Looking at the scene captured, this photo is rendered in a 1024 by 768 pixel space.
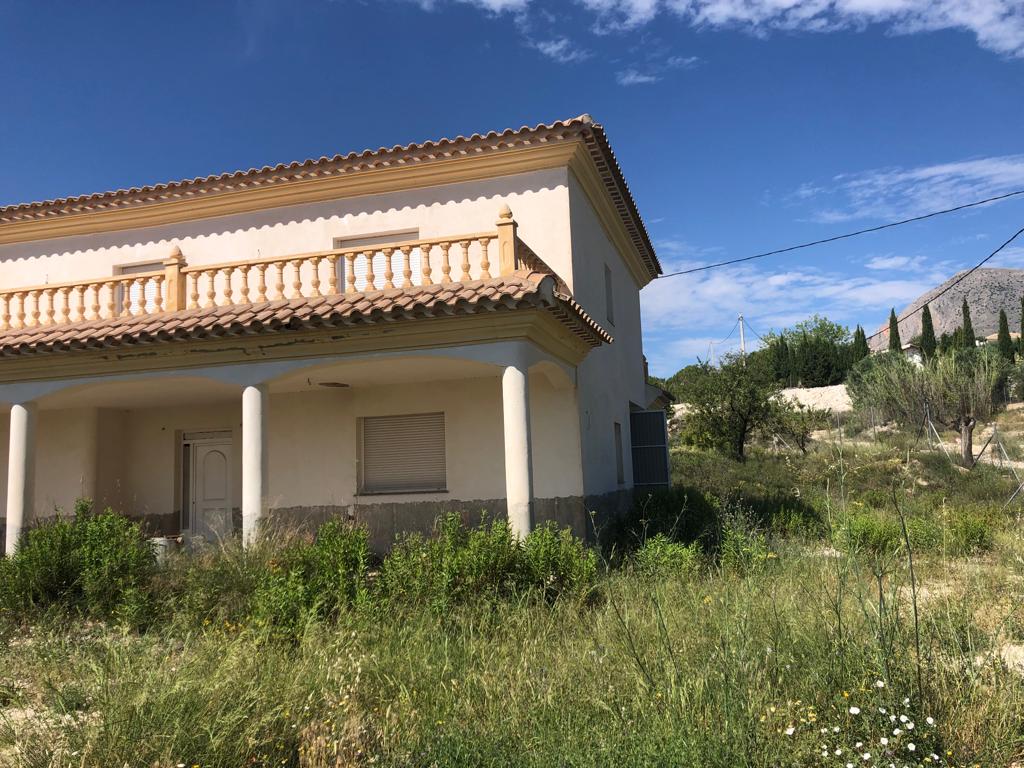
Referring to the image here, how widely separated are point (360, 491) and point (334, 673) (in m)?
7.28

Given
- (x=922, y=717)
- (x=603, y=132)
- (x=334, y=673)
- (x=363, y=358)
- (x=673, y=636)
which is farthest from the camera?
(x=603, y=132)

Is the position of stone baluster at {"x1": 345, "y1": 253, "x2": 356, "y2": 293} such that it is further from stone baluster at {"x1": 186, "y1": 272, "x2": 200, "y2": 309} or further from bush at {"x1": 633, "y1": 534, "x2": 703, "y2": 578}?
bush at {"x1": 633, "y1": 534, "x2": 703, "y2": 578}

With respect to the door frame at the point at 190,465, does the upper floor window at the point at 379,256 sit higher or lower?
higher

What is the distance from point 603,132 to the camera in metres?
10.9

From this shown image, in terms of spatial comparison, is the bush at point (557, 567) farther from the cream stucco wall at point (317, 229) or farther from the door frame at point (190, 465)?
the door frame at point (190, 465)

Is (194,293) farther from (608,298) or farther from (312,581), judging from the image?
(608,298)

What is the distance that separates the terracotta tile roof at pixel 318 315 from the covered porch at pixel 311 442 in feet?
1.75

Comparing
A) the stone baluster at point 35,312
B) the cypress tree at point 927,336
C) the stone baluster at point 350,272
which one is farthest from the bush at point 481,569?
the cypress tree at point 927,336

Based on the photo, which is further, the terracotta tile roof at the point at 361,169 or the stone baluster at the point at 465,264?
the terracotta tile roof at the point at 361,169

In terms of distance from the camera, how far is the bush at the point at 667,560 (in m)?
7.53

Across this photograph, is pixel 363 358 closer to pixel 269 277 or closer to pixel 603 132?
pixel 269 277

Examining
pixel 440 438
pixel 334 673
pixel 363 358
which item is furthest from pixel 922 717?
pixel 440 438

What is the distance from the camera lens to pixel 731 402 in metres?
26.9

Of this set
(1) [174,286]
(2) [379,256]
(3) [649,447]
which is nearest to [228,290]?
(1) [174,286]
